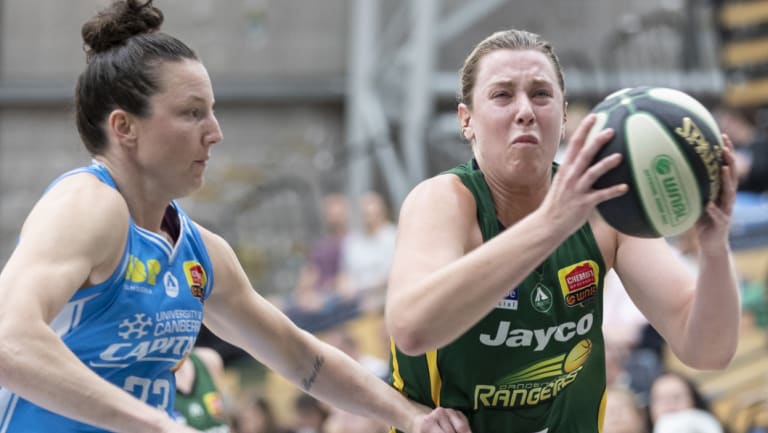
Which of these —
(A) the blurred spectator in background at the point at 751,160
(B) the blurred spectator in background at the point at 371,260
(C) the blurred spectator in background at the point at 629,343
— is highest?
(A) the blurred spectator in background at the point at 751,160

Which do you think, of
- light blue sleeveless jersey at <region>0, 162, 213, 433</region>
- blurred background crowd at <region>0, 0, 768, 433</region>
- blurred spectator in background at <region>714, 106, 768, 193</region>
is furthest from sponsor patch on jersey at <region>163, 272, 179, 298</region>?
blurred spectator in background at <region>714, 106, 768, 193</region>

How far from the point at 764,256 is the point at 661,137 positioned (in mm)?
5916

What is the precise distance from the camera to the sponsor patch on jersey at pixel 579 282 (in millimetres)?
3531

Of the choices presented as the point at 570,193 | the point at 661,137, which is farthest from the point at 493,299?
the point at 661,137

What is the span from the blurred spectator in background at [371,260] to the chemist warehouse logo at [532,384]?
6.79m

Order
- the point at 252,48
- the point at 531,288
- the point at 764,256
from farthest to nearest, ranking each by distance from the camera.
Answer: the point at 252,48, the point at 764,256, the point at 531,288

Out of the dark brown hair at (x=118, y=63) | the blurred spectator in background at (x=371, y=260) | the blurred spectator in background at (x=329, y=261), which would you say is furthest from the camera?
the blurred spectator in background at (x=329, y=261)

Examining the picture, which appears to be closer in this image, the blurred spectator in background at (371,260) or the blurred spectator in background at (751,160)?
the blurred spectator in background at (751,160)

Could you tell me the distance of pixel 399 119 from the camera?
14703 millimetres

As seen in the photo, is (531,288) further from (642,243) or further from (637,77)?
(637,77)

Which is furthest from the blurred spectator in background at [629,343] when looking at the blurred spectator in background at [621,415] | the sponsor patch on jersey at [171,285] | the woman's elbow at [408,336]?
the woman's elbow at [408,336]

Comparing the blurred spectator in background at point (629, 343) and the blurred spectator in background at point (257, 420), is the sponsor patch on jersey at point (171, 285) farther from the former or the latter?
the blurred spectator in background at point (257, 420)

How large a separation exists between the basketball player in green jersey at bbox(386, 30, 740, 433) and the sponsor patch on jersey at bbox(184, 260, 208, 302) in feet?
2.14

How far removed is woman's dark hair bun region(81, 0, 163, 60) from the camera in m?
3.63
